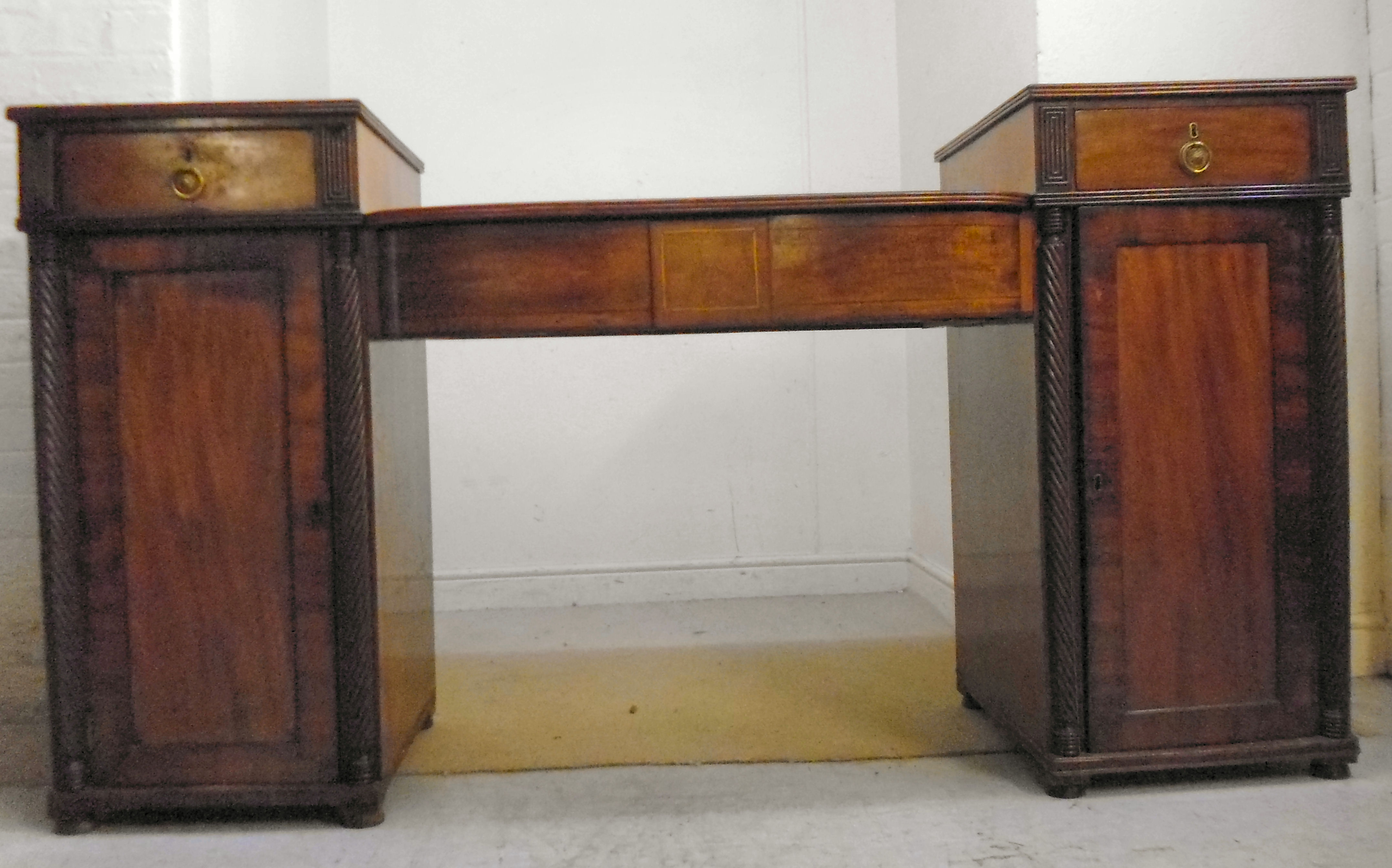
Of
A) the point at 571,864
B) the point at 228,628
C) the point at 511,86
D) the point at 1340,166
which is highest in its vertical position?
the point at 511,86

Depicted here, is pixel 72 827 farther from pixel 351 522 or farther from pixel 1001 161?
pixel 1001 161

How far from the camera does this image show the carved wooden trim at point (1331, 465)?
203 cm

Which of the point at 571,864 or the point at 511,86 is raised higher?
the point at 511,86

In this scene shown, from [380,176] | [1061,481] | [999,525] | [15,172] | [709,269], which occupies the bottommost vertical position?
[999,525]

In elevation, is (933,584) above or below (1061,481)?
below

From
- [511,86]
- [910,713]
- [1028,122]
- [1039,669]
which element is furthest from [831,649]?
[511,86]

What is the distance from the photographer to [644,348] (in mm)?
3996

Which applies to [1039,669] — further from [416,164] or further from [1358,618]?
[416,164]

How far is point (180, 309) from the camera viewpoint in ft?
6.40

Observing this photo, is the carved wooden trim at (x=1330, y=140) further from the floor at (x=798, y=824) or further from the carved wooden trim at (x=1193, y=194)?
the floor at (x=798, y=824)

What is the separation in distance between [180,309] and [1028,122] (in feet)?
5.38

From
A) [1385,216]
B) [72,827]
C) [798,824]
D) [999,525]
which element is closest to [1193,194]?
[999,525]

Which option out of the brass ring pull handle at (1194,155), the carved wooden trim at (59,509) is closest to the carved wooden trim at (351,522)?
the carved wooden trim at (59,509)

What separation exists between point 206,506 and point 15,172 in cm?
110
